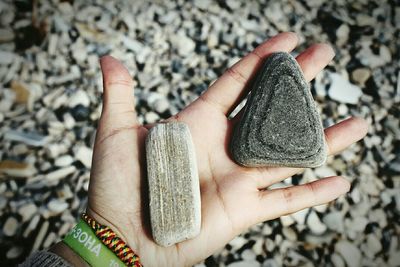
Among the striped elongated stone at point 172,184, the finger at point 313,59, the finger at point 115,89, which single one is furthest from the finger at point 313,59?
the finger at point 115,89

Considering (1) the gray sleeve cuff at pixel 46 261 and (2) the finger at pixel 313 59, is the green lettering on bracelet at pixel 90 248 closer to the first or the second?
(1) the gray sleeve cuff at pixel 46 261

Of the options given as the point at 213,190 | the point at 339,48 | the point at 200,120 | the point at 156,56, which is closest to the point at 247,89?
the point at 200,120

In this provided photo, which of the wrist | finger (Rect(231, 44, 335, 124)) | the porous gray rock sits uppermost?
finger (Rect(231, 44, 335, 124))

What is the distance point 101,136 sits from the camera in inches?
82.0

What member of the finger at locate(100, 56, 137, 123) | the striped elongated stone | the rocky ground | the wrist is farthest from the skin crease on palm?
the rocky ground

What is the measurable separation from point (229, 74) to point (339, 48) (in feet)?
5.32

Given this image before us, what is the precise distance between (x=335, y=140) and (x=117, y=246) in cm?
138

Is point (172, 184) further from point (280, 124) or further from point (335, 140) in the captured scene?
point (335, 140)

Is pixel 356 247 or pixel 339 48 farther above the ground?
pixel 339 48

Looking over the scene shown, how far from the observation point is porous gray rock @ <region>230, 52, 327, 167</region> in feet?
6.89

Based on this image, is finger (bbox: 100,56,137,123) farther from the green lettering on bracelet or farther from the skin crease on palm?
the green lettering on bracelet

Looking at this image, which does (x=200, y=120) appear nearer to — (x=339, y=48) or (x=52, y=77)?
(x=52, y=77)

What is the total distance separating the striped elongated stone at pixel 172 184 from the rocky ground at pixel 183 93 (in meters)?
0.90

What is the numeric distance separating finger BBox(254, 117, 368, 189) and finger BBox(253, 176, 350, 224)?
111mm
